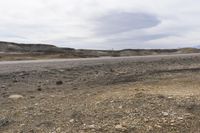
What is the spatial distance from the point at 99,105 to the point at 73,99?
4.88 ft

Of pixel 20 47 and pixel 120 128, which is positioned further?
pixel 20 47

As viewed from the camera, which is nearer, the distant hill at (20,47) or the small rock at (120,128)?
the small rock at (120,128)

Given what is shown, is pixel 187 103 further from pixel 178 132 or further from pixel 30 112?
pixel 30 112

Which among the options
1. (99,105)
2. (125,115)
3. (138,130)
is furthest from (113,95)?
(138,130)

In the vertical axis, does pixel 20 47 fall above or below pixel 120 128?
below

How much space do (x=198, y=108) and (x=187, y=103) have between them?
1.27 ft

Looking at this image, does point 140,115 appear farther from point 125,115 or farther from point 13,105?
point 13,105

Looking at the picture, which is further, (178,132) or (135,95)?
(135,95)

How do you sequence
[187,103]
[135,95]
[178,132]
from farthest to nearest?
[135,95], [187,103], [178,132]

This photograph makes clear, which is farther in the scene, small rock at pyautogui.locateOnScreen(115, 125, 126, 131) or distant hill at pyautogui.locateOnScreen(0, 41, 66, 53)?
distant hill at pyautogui.locateOnScreen(0, 41, 66, 53)

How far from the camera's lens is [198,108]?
814 cm

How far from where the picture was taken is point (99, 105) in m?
8.73

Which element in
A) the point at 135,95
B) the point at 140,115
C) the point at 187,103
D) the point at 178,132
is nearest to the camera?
A: the point at 178,132

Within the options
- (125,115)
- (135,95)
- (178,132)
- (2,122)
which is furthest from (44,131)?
(135,95)
